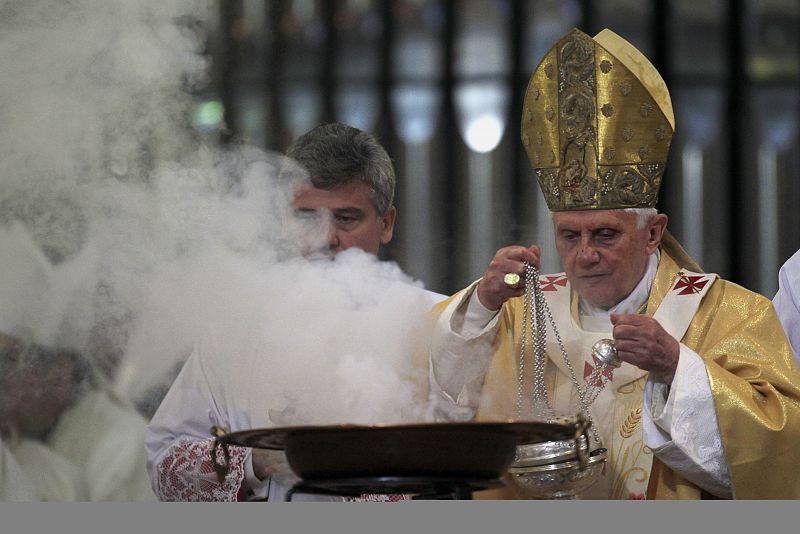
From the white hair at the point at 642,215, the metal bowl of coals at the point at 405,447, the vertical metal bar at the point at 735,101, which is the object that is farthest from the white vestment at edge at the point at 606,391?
the vertical metal bar at the point at 735,101

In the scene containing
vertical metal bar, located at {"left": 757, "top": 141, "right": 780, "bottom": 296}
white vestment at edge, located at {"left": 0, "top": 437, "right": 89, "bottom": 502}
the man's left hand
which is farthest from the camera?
vertical metal bar, located at {"left": 757, "top": 141, "right": 780, "bottom": 296}

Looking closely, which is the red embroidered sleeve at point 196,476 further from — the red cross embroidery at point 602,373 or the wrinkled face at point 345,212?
the red cross embroidery at point 602,373

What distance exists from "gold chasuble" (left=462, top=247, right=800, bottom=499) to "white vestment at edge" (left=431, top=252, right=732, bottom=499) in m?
0.02

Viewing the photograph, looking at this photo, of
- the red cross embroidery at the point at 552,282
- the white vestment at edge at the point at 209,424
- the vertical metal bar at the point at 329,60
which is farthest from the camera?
the vertical metal bar at the point at 329,60

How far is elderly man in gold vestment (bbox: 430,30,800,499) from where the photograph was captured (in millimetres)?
3596

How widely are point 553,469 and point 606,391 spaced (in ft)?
1.76

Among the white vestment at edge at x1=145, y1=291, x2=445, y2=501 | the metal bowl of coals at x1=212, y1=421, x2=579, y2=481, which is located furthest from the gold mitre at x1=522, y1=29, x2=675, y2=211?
the metal bowl of coals at x1=212, y1=421, x2=579, y2=481

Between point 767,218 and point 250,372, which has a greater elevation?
point 767,218

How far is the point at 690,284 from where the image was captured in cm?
406

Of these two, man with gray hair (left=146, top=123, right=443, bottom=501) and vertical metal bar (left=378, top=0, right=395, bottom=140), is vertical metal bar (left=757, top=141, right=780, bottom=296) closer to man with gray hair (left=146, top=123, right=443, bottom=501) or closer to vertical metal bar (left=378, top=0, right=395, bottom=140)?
vertical metal bar (left=378, top=0, right=395, bottom=140)

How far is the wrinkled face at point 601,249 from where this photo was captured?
13.2 ft

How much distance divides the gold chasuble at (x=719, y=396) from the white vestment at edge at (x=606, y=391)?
0.02 metres

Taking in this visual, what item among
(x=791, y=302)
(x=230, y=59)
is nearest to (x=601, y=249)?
(x=791, y=302)

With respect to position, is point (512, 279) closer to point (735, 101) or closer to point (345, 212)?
point (345, 212)
